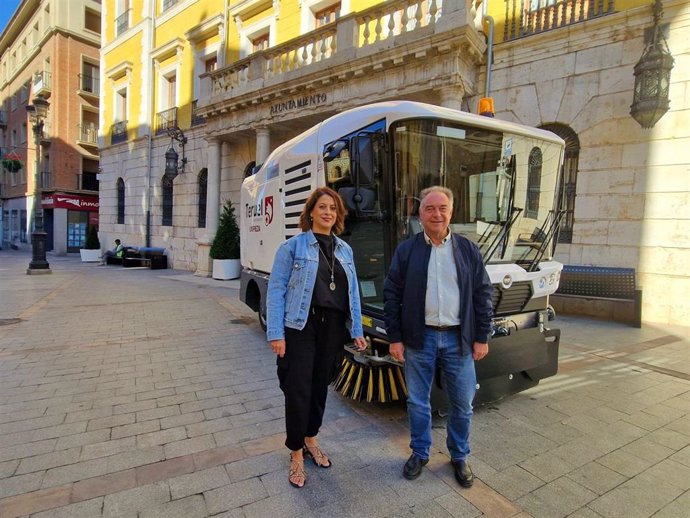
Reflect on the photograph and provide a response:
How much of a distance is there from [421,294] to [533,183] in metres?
1.91

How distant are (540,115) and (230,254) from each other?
994 cm

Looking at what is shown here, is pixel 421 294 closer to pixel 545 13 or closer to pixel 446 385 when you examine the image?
pixel 446 385

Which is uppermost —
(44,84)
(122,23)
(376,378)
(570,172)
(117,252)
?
(122,23)

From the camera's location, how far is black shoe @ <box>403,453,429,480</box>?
266 centimetres

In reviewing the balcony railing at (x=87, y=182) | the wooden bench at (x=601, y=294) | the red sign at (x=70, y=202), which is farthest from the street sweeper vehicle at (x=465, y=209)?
the balcony railing at (x=87, y=182)

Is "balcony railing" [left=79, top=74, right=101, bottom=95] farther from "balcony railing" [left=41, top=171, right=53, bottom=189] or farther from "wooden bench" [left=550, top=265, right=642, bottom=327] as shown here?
"wooden bench" [left=550, top=265, right=642, bottom=327]

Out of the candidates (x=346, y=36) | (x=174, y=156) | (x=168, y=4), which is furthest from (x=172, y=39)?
(x=346, y=36)

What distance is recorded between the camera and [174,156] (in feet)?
52.5

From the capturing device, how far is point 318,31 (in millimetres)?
10422

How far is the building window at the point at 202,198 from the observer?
1617 cm

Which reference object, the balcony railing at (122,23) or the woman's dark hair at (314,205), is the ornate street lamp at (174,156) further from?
the woman's dark hair at (314,205)

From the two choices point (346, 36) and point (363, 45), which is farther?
point (346, 36)

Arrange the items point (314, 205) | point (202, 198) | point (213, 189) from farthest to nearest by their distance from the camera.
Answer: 1. point (202, 198)
2. point (213, 189)
3. point (314, 205)

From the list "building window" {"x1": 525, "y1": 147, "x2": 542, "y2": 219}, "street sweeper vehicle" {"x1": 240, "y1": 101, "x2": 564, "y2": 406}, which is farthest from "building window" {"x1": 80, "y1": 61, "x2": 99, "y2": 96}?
"building window" {"x1": 525, "y1": 147, "x2": 542, "y2": 219}
